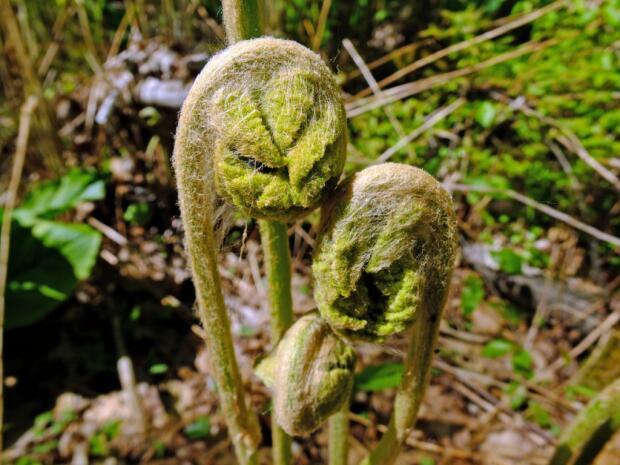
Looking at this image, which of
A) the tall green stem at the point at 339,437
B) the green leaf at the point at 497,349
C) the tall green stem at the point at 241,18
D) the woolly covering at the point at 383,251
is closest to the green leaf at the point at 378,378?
the green leaf at the point at 497,349

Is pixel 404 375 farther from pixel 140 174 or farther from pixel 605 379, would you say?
pixel 140 174

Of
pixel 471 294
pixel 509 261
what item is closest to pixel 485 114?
pixel 509 261

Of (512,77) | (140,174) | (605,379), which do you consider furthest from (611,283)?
(140,174)

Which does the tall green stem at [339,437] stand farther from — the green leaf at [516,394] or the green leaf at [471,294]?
the green leaf at [471,294]

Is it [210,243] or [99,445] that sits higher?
[210,243]

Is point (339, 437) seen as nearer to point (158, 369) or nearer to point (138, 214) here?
point (158, 369)

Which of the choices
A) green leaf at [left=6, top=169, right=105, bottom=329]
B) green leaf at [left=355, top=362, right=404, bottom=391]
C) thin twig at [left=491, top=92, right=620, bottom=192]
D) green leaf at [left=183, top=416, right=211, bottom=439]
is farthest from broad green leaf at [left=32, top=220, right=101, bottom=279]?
thin twig at [left=491, top=92, right=620, bottom=192]
